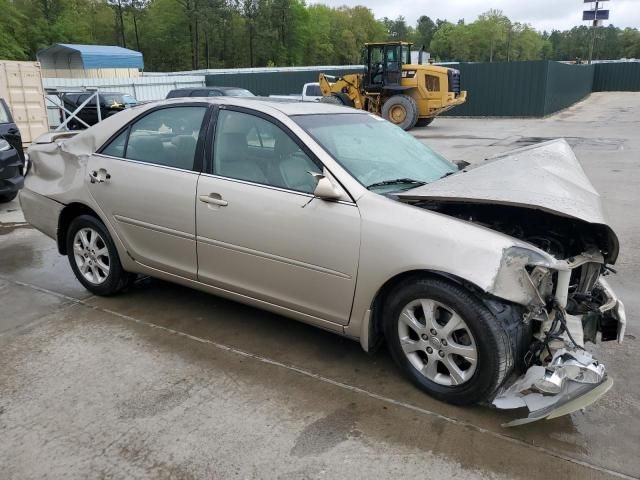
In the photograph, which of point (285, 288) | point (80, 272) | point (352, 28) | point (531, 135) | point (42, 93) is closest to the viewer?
point (285, 288)

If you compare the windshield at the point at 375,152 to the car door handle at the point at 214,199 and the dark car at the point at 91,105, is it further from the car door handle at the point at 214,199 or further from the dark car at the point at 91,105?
the dark car at the point at 91,105

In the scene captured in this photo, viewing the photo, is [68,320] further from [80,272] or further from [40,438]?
[40,438]

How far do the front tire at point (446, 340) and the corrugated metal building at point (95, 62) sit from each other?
132ft

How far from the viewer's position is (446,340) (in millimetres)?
2846

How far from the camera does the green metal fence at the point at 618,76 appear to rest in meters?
40.7

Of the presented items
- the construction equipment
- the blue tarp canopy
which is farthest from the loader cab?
the blue tarp canopy

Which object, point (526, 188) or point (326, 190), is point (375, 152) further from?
point (526, 188)

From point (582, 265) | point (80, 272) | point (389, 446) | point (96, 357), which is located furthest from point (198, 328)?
point (582, 265)

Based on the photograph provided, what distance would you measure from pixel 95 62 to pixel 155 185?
3962cm

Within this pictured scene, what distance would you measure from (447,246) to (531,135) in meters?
16.8

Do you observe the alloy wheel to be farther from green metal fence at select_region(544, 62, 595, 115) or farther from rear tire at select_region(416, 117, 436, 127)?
green metal fence at select_region(544, 62, 595, 115)

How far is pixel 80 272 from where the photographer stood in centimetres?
452

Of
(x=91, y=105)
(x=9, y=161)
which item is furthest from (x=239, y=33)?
(x=9, y=161)

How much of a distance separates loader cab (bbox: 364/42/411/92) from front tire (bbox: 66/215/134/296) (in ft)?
53.6
